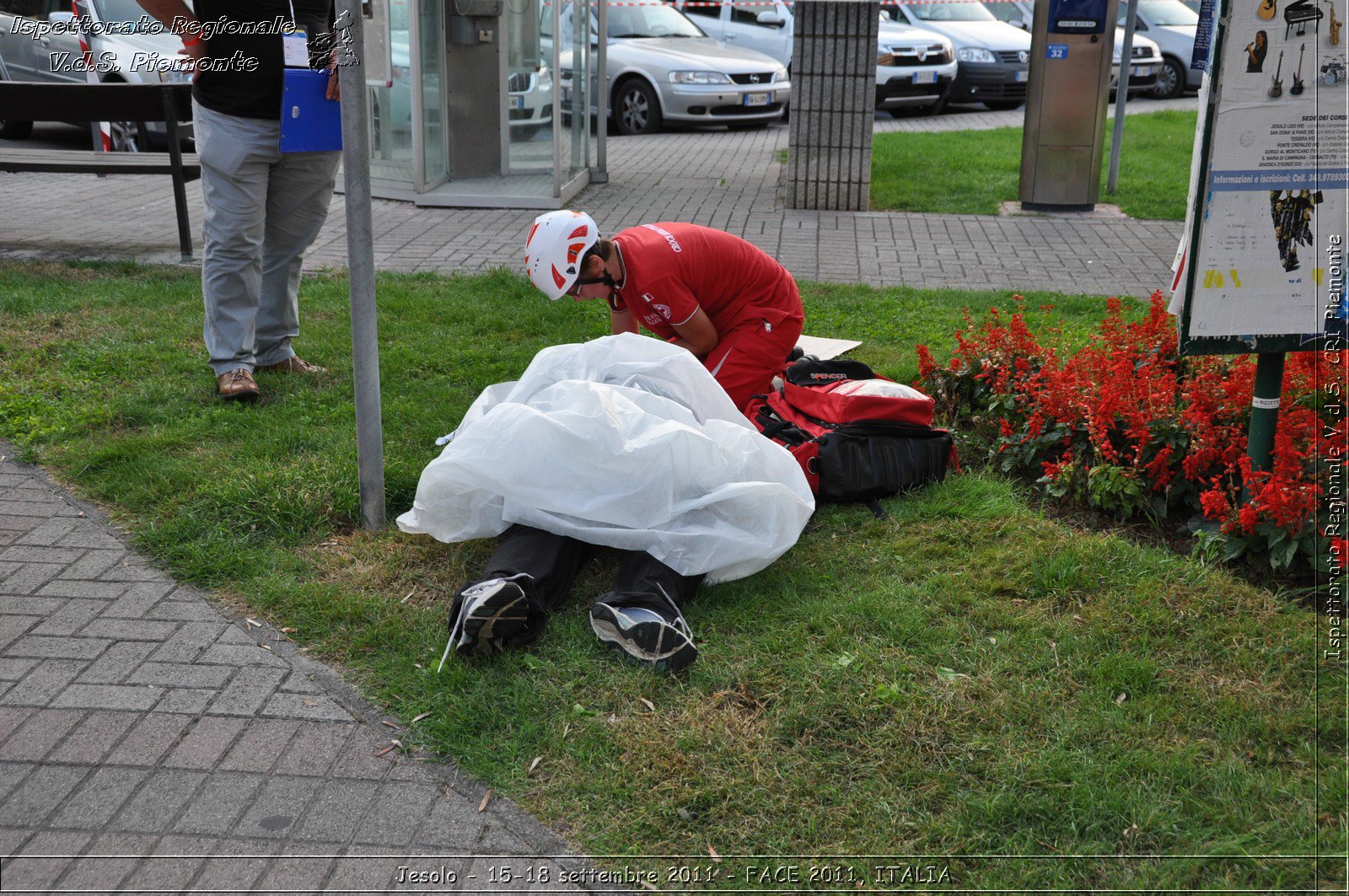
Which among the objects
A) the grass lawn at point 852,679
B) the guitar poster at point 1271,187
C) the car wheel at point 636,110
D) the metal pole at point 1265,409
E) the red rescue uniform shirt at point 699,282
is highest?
the car wheel at point 636,110

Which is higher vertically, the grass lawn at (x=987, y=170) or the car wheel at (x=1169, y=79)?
the car wheel at (x=1169, y=79)

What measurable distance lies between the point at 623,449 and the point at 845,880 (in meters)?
1.44

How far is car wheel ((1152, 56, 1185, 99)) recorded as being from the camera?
1811 centimetres

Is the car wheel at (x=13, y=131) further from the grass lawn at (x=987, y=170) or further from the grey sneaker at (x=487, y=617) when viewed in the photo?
the grey sneaker at (x=487, y=617)

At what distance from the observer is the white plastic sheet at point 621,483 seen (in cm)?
336

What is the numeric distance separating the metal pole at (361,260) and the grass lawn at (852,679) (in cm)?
19

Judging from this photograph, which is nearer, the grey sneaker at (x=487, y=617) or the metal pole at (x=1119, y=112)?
the grey sneaker at (x=487, y=617)

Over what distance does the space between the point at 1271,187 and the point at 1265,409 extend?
26.3 inches

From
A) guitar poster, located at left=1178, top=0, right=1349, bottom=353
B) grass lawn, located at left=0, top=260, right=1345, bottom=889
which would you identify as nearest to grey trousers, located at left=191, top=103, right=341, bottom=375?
grass lawn, located at left=0, top=260, right=1345, bottom=889

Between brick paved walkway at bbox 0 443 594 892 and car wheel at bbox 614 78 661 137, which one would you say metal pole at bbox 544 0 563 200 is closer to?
car wheel at bbox 614 78 661 137

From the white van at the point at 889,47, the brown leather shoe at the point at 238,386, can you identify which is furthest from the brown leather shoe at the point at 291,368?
the white van at the point at 889,47

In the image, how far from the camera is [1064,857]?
7.80ft

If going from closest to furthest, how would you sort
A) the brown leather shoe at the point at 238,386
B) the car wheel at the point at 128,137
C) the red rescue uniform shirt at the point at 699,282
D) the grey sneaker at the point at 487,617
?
the grey sneaker at the point at 487,617 < the red rescue uniform shirt at the point at 699,282 < the brown leather shoe at the point at 238,386 < the car wheel at the point at 128,137

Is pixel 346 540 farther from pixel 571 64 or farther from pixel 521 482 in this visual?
pixel 571 64
